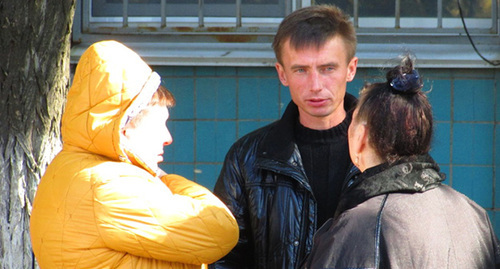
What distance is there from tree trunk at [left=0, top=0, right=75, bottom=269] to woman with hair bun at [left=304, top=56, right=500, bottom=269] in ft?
7.37

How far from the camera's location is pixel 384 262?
2.01m

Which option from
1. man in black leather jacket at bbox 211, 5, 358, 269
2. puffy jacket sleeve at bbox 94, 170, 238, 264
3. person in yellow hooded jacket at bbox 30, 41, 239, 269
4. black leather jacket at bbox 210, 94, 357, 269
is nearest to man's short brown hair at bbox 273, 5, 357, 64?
man in black leather jacket at bbox 211, 5, 358, 269

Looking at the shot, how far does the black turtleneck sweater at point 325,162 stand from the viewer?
2.84 m

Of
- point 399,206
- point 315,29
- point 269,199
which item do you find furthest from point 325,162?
point 399,206

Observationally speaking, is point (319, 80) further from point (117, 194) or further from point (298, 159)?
point (117, 194)

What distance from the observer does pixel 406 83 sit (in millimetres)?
2189

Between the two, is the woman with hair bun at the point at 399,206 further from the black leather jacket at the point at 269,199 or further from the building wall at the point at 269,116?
the building wall at the point at 269,116

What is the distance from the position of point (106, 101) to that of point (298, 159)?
2.66ft

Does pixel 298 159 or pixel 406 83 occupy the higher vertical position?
pixel 406 83

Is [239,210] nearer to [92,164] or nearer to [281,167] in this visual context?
[281,167]

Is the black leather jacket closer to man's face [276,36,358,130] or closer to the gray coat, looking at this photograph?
man's face [276,36,358,130]

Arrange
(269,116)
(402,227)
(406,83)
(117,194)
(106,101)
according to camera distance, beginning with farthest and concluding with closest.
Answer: (269,116)
(106,101)
(117,194)
(406,83)
(402,227)

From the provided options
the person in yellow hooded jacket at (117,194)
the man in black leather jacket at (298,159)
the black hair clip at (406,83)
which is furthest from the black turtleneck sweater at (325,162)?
the black hair clip at (406,83)

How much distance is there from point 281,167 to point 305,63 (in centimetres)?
43
